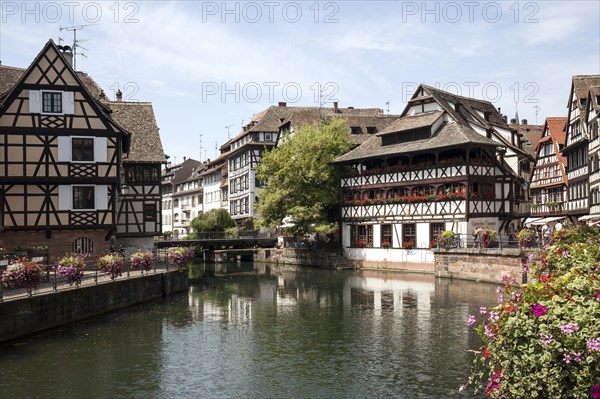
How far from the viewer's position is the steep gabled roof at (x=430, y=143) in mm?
49656

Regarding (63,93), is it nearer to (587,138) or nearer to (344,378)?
(344,378)

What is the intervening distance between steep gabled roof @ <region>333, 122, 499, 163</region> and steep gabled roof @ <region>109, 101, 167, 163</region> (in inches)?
696

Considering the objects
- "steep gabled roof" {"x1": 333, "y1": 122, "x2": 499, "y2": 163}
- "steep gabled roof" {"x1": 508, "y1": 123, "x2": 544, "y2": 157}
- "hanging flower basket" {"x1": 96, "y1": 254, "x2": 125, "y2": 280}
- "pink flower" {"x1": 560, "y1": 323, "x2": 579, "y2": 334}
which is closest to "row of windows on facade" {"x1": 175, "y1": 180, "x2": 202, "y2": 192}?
"steep gabled roof" {"x1": 508, "y1": 123, "x2": 544, "y2": 157}

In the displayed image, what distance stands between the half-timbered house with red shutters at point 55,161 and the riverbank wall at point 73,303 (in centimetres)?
608

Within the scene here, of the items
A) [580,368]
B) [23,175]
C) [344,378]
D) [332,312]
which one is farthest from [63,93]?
[580,368]

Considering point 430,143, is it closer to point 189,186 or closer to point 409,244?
point 409,244

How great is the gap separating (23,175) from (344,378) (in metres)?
25.7

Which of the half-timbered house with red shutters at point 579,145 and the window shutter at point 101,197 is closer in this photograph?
the window shutter at point 101,197

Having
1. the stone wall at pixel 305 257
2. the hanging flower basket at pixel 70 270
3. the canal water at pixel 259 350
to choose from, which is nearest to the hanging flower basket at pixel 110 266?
the canal water at pixel 259 350

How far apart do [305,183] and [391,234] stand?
1040 cm

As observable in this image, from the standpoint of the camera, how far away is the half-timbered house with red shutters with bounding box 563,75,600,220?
155 ft

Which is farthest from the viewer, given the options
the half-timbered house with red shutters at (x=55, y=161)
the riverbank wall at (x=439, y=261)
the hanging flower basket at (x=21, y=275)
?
the riverbank wall at (x=439, y=261)

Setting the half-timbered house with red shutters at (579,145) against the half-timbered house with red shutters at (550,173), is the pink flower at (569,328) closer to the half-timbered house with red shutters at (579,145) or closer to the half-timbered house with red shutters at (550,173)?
the half-timbered house with red shutters at (579,145)

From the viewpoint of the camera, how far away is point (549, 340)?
340 inches
